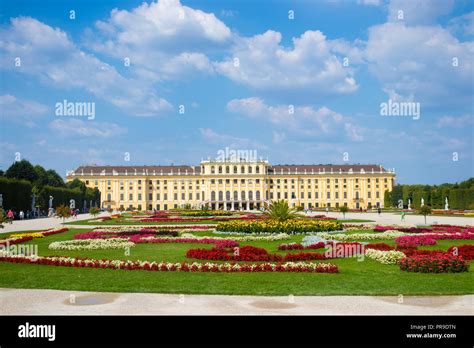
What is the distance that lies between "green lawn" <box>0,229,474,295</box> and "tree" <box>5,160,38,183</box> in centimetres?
5409

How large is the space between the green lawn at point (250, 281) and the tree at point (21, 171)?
54093mm

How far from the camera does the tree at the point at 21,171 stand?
61025 millimetres

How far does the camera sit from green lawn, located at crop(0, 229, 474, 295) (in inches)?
328

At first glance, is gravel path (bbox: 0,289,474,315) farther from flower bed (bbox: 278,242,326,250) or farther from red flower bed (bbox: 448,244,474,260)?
flower bed (bbox: 278,242,326,250)

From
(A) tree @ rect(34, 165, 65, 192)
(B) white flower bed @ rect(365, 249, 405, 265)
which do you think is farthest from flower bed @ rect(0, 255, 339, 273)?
(A) tree @ rect(34, 165, 65, 192)

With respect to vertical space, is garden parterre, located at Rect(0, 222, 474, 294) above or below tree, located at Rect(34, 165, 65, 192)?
below

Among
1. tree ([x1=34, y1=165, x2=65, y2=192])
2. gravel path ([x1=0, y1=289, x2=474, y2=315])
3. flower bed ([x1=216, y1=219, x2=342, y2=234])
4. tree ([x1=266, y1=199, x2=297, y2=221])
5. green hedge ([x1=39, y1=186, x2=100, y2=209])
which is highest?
tree ([x1=34, y1=165, x2=65, y2=192])

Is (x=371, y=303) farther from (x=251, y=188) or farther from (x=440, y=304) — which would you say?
(x=251, y=188)

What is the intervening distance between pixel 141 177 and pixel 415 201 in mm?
47973

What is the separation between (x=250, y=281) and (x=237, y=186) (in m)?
83.5
